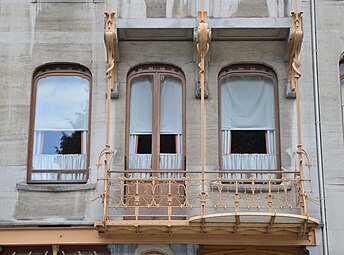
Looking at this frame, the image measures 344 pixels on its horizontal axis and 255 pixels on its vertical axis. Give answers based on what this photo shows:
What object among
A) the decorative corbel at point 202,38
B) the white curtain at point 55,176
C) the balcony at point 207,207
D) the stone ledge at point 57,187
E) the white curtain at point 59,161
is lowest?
the balcony at point 207,207

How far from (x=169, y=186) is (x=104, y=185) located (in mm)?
1331

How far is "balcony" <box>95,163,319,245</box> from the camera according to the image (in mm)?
13664

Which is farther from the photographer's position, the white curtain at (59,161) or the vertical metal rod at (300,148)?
the white curtain at (59,161)

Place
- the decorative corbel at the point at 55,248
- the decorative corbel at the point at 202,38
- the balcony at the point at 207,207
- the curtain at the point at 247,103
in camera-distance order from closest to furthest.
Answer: the balcony at the point at 207,207
the decorative corbel at the point at 55,248
the decorative corbel at the point at 202,38
the curtain at the point at 247,103

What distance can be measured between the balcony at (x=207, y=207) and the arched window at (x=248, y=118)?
1.28 feet

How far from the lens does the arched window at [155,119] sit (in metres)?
15.2

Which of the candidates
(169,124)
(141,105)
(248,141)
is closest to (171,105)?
(169,124)

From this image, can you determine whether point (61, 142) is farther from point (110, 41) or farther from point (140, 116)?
point (110, 41)

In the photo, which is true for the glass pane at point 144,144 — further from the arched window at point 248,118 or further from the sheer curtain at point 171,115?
the arched window at point 248,118

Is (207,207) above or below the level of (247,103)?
below

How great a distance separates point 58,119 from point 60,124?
127mm

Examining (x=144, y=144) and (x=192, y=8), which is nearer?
→ (x=144, y=144)

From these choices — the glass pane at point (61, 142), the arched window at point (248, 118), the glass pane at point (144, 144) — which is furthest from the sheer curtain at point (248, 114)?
the glass pane at point (61, 142)

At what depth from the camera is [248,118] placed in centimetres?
1563
